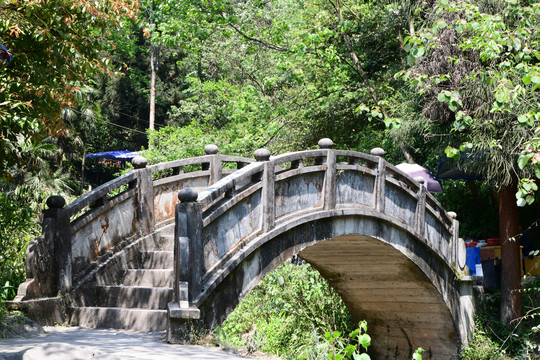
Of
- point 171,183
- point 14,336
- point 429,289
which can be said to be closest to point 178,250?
point 14,336

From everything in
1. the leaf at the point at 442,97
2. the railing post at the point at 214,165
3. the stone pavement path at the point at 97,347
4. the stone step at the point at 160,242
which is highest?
the leaf at the point at 442,97

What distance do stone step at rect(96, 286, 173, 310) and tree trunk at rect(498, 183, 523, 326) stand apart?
824 centimetres

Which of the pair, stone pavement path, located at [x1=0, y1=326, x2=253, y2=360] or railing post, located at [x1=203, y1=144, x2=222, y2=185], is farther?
railing post, located at [x1=203, y1=144, x2=222, y2=185]

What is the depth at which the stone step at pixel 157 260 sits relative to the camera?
846 cm

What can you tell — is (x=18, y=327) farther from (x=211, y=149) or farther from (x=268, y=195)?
(x=211, y=149)

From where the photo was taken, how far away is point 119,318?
7031 millimetres

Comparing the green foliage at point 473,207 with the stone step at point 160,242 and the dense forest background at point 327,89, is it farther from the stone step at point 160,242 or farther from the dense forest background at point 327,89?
the stone step at point 160,242

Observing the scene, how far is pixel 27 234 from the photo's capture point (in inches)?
355

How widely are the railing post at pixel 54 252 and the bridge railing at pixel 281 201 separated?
1612mm

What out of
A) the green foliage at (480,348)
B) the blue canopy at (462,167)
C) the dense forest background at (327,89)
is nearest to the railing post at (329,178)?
the dense forest background at (327,89)

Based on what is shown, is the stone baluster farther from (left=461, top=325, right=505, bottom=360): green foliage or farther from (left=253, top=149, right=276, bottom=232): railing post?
(left=253, top=149, right=276, bottom=232): railing post

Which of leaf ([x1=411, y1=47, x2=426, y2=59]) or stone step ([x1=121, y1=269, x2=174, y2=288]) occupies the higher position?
leaf ([x1=411, y1=47, x2=426, y2=59])

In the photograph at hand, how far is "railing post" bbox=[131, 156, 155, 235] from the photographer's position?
873 cm

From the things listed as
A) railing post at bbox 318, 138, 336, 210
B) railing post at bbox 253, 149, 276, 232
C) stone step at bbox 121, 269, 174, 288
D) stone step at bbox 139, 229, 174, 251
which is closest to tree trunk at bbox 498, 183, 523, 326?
railing post at bbox 318, 138, 336, 210
